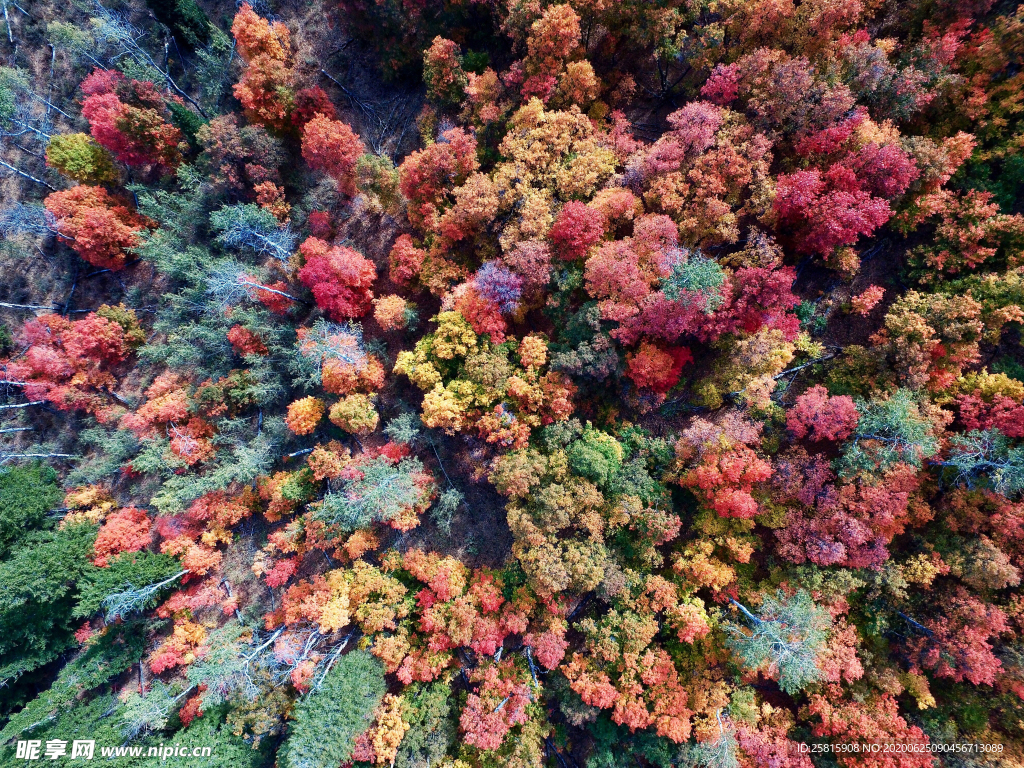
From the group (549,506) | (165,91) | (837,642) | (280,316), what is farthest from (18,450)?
(837,642)

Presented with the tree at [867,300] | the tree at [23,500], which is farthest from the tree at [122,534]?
the tree at [867,300]

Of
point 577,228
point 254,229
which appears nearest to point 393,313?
point 254,229

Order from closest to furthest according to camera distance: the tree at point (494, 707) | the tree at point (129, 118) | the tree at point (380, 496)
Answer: the tree at point (494, 707)
the tree at point (380, 496)
the tree at point (129, 118)

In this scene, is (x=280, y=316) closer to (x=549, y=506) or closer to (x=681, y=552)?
(x=549, y=506)

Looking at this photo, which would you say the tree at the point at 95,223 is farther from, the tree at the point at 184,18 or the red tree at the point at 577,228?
the red tree at the point at 577,228

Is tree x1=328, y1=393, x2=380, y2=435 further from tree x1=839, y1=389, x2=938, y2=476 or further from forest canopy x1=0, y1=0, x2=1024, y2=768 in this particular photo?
tree x1=839, y1=389, x2=938, y2=476

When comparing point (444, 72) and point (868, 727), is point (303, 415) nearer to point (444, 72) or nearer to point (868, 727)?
point (444, 72)
